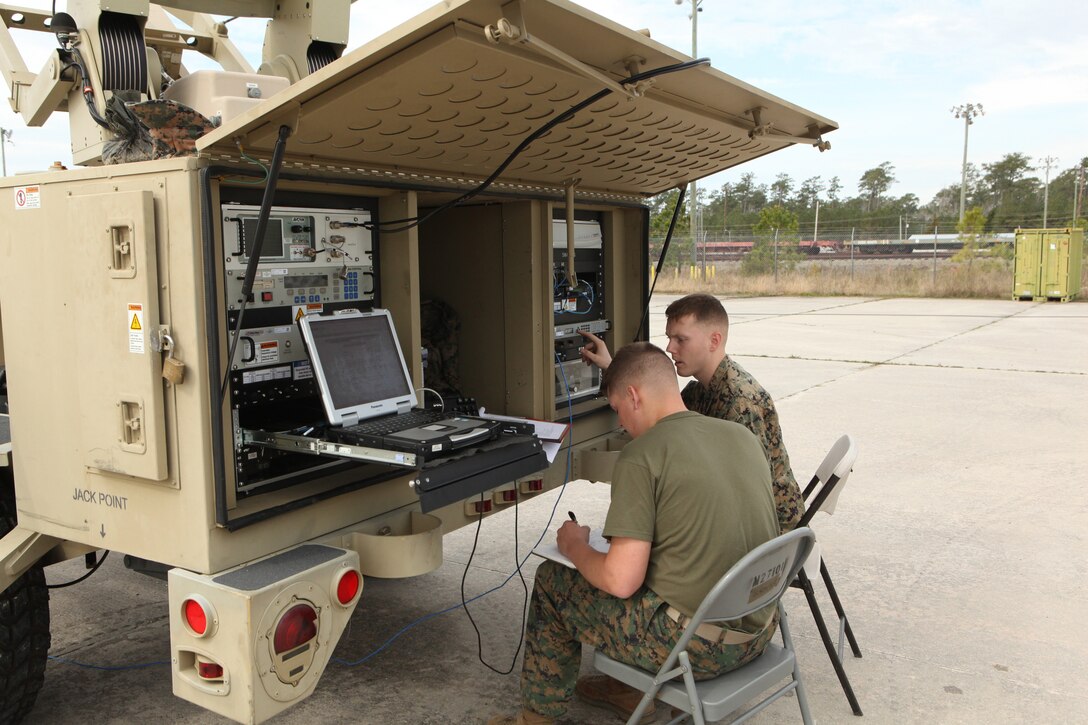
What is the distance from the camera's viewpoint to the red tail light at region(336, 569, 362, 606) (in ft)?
8.84

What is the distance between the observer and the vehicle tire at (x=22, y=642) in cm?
304

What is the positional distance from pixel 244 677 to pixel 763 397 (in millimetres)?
2148

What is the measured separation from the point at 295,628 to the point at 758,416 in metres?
1.88

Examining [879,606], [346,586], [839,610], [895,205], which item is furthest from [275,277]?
[895,205]

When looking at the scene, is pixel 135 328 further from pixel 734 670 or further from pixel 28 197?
pixel 734 670

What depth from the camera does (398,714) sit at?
11.2 feet

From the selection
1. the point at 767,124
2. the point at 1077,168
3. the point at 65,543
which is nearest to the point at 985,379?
the point at 767,124

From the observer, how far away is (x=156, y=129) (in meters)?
2.73

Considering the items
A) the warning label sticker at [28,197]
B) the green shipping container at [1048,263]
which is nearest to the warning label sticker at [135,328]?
the warning label sticker at [28,197]

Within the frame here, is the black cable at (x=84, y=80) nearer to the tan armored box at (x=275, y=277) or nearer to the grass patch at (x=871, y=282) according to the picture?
the tan armored box at (x=275, y=277)

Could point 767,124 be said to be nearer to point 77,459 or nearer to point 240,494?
point 240,494

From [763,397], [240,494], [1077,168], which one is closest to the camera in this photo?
[240,494]

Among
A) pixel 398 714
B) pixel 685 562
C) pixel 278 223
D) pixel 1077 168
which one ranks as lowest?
pixel 398 714

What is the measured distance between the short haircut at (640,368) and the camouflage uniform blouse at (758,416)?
69cm
